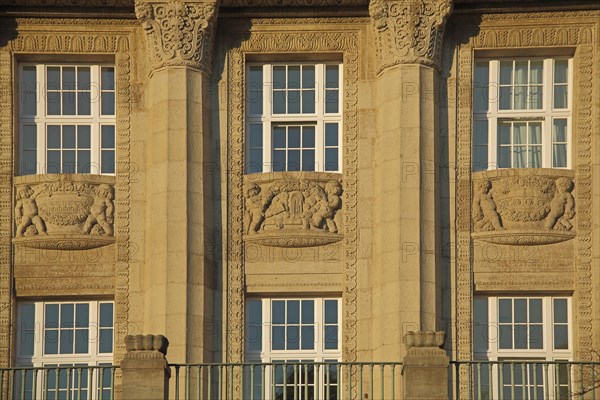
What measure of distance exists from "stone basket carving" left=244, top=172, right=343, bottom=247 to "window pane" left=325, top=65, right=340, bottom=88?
64.4 inches

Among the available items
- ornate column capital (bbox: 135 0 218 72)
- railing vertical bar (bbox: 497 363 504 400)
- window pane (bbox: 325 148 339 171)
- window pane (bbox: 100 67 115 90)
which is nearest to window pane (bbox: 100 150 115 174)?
window pane (bbox: 100 67 115 90)

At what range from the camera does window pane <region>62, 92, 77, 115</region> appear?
1412 inches

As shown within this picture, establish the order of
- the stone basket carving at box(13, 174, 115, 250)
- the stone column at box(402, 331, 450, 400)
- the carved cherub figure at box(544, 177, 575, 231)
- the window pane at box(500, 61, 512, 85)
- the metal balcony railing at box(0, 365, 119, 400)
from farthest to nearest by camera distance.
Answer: the window pane at box(500, 61, 512, 85) → the stone basket carving at box(13, 174, 115, 250) → the carved cherub figure at box(544, 177, 575, 231) → the metal balcony railing at box(0, 365, 119, 400) → the stone column at box(402, 331, 450, 400)

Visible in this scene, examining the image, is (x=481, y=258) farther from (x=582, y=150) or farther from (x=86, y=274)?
(x=86, y=274)

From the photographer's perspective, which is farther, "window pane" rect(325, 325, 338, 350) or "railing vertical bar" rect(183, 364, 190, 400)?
"window pane" rect(325, 325, 338, 350)

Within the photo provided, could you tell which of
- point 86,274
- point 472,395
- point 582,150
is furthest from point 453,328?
point 86,274

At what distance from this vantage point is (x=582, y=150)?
3522 cm

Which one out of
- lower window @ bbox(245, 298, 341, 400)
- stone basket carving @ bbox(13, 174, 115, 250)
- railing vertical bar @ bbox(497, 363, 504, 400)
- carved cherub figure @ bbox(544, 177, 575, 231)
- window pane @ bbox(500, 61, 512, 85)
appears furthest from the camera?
window pane @ bbox(500, 61, 512, 85)

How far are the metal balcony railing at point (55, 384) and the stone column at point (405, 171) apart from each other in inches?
175

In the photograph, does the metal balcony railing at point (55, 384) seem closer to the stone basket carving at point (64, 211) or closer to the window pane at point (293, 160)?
the stone basket carving at point (64, 211)

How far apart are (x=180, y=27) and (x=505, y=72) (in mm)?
5518

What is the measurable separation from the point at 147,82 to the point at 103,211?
231cm

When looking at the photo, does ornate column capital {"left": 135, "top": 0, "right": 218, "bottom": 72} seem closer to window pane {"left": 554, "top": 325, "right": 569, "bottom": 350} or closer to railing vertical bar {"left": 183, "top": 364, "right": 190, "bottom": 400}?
railing vertical bar {"left": 183, "top": 364, "right": 190, "bottom": 400}

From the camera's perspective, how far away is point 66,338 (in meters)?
34.9
